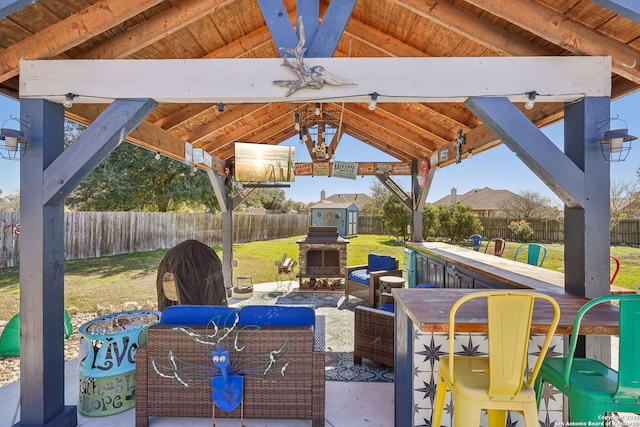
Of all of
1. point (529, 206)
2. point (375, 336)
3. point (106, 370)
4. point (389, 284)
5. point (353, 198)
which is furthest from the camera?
point (353, 198)

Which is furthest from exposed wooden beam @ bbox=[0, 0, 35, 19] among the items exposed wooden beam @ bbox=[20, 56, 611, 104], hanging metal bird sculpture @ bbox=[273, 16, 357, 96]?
hanging metal bird sculpture @ bbox=[273, 16, 357, 96]

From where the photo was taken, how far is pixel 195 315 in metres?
2.63

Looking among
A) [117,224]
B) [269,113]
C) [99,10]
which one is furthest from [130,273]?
[99,10]

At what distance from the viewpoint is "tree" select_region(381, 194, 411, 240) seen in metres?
16.0

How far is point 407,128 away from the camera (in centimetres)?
670

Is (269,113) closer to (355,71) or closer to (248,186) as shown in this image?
(248,186)

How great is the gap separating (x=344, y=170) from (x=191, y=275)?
4452 mm

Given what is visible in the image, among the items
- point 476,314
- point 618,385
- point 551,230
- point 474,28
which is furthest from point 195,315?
point 551,230

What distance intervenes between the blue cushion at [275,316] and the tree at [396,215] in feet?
45.6

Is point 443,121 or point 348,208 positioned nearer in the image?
point 443,121

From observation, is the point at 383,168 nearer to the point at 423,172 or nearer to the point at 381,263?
the point at 423,172

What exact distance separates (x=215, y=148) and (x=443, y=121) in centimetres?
441

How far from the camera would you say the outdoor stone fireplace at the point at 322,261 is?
7477mm

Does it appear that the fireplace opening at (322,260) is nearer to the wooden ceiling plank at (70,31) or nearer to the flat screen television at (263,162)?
the flat screen television at (263,162)
